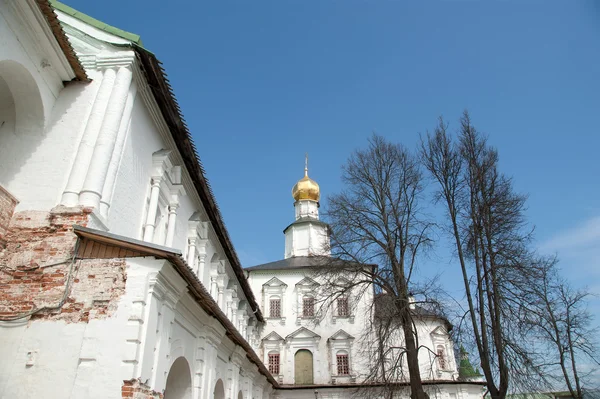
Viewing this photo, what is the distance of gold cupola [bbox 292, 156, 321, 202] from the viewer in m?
38.5

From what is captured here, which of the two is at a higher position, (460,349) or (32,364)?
(460,349)

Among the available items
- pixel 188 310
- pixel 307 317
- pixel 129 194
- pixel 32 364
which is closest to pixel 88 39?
pixel 129 194

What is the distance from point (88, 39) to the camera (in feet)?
30.6

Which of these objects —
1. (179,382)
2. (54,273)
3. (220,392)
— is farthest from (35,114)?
(220,392)

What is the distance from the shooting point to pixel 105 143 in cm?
798

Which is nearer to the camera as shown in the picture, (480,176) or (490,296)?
(490,296)

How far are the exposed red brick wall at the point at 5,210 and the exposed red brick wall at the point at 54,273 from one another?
0.24 feet

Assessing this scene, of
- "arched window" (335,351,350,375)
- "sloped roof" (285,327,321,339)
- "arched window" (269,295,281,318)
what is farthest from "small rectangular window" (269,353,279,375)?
"arched window" (335,351,350,375)

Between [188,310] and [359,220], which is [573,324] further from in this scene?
A: [188,310]

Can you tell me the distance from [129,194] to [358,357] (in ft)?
73.6

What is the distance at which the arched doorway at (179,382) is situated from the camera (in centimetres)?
975

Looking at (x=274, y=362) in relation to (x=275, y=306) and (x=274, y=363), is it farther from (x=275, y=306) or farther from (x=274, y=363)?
A: (x=275, y=306)

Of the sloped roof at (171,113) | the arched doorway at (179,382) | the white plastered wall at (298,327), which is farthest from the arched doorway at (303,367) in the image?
the arched doorway at (179,382)

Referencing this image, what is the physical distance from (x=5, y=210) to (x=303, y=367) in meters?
24.0
